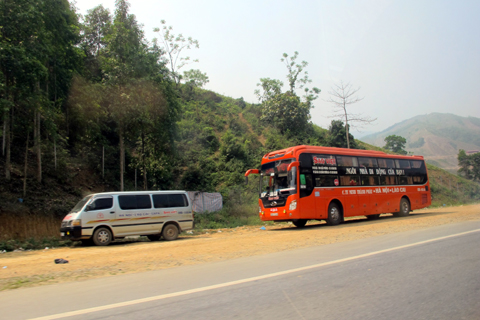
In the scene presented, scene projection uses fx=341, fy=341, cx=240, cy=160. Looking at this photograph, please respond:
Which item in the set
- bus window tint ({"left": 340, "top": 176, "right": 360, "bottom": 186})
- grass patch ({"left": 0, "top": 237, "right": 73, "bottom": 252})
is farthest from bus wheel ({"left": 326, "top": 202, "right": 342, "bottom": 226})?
grass patch ({"left": 0, "top": 237, "right": 73, "bottom": 252})

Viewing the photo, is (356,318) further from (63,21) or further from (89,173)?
(89,173)

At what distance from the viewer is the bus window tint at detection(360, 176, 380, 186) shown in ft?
61.5

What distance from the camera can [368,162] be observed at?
63.2ft

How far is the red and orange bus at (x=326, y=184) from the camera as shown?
16.2 metres

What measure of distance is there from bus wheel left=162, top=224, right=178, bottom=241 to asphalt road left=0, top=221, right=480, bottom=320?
24.4 ft

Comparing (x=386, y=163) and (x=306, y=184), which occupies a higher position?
(x=386, y=163)

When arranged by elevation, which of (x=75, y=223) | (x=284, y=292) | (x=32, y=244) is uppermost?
(x=75, y=223)

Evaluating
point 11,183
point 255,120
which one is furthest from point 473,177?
point 11,183

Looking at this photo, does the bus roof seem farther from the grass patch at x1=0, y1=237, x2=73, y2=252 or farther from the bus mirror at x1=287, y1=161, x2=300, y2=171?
the grass patch at x1=0, y1=237, x2=73, y2=252

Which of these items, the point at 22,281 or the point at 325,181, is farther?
the point at 325,181

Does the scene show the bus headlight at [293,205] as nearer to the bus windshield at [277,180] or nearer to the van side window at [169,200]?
the bus windshield at [277,180]

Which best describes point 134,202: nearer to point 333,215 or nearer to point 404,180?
point 333,215

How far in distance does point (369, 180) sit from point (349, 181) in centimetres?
181

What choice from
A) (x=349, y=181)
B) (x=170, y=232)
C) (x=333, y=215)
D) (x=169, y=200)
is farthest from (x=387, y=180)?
(x=170, y=232)
